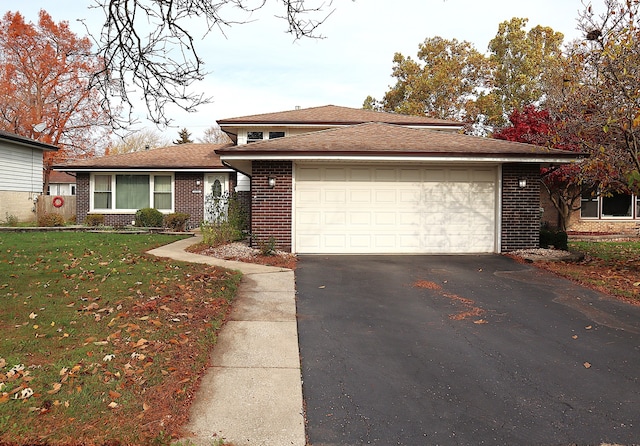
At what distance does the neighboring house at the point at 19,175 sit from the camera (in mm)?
20266

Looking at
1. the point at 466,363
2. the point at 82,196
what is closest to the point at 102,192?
the point at 82,196

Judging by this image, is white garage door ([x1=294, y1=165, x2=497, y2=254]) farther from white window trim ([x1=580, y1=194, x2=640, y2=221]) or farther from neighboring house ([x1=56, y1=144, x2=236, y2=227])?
white window trim ([x1=580, y1=194, x2=640, y2=221])

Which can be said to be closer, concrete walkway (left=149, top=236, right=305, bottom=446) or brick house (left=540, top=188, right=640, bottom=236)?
concrete walkway (left=149, top=236, right=305, bottom=446)

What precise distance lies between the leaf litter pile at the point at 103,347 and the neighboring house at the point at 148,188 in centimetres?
1028

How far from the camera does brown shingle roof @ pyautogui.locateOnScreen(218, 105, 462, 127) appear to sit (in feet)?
57.5

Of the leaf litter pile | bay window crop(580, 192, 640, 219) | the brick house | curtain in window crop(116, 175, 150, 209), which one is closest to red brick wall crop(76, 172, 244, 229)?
curtain in window crop(116, 175, 150, 209)

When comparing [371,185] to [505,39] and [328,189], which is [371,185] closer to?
[328,189]

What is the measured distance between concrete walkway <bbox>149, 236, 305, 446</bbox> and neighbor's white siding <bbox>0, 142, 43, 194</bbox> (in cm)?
1934

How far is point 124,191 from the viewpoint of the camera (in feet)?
64.0

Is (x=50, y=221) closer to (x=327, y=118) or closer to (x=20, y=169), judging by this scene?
(x=20, y=169)

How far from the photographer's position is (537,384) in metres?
4.29

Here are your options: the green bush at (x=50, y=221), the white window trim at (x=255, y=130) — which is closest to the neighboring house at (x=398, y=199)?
the white window trim at (x=255, y=130)

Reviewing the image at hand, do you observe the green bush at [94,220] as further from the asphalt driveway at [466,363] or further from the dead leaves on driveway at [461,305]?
the dead leaves on driveway at [461,305]

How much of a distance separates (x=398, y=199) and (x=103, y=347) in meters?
8.69
